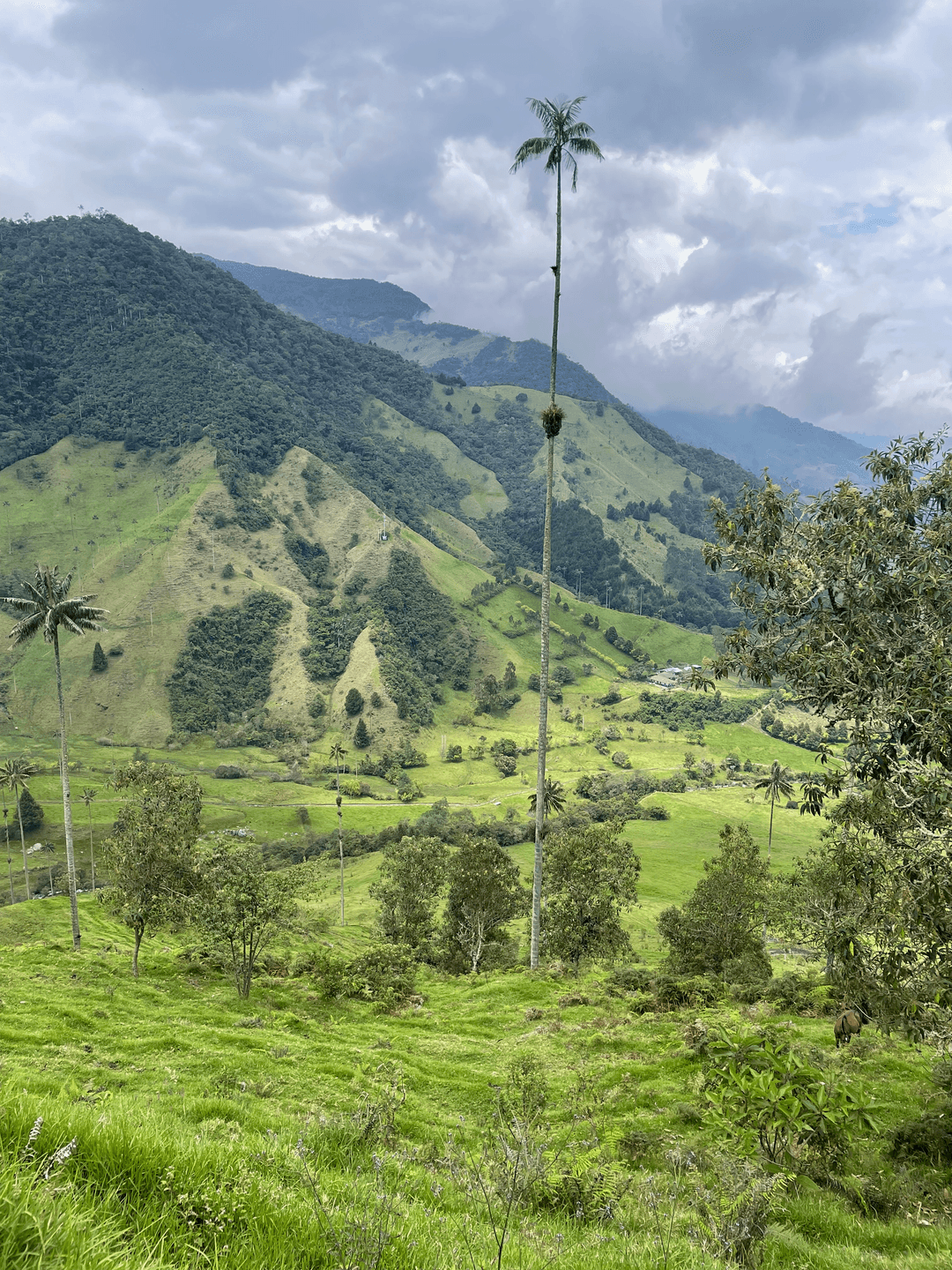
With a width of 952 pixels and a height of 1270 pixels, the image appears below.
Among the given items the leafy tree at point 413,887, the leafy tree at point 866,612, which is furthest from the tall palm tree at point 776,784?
the leafy tree at point 413,887

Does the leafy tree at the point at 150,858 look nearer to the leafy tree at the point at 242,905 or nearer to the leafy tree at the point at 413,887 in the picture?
the leafy tree at the point at 242,905

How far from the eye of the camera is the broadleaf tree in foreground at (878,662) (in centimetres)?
1138

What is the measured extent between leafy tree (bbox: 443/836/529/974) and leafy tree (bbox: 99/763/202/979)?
A: 2385 cm

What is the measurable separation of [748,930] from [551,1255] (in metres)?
46.6

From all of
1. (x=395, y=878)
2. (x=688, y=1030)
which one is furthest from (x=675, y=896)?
(x=688, y=1030)

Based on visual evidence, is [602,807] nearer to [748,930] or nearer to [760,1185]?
[748,930]

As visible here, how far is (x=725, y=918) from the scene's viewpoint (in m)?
43.8

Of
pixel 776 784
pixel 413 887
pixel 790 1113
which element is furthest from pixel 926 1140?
pixel 776 784

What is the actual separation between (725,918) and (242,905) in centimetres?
3144

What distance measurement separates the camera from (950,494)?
13.6 m

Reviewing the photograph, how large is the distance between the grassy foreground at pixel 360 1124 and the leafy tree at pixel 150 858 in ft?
12.4

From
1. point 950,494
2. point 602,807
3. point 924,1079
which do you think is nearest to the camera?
point 950,494

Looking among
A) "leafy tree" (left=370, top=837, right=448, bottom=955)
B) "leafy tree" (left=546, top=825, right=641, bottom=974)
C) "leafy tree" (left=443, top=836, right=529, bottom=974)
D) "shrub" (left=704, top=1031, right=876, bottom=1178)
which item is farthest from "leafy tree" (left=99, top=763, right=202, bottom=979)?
"shrub" (left=704, top=1031, right=876, bottom=1178)

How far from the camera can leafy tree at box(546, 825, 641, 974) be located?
47.5m
